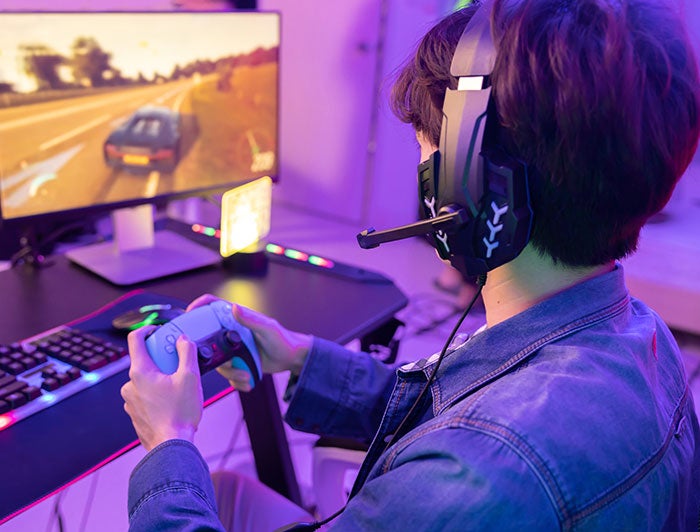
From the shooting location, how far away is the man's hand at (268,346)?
0.98 meters

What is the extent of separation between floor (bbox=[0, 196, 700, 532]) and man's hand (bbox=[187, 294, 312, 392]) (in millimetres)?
757

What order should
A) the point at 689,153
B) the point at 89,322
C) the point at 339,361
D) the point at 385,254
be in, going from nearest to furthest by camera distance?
the point at 689,153, the point at 339,361, the point at 89,322, the point at 385,254

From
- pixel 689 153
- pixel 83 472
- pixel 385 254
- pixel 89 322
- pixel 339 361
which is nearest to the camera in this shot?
pixel 689 153

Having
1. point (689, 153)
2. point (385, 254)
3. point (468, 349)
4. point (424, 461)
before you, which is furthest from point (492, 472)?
point (385, 254)

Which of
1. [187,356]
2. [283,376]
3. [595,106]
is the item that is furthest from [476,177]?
[283,376]

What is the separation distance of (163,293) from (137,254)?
17 cm

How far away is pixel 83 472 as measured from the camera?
795mm

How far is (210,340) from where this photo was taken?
905mm

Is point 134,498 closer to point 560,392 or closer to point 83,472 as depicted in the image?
point 83,472

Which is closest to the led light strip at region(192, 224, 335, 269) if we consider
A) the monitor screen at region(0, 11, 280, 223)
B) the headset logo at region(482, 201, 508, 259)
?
the monitor screen at region(0, 11, 280, 223)

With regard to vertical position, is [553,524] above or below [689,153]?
below

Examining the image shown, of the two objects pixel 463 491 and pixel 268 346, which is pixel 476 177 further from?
pixel 268 346

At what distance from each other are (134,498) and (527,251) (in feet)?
1.52

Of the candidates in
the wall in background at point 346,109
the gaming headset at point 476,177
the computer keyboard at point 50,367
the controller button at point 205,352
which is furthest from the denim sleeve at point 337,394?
the wall in background at point 346,109
